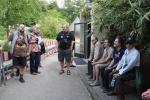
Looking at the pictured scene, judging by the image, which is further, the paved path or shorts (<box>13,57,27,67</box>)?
shorts (<box>13,57,27,67</box>)

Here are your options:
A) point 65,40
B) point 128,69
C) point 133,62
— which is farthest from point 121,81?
point 65,40

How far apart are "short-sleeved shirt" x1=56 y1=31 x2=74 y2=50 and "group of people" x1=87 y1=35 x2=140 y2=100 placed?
5.66 ft

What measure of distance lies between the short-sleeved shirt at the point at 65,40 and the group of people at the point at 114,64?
173 cm

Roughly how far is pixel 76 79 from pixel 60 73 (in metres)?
1.44

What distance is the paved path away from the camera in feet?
36.1

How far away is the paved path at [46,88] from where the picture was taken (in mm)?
11016

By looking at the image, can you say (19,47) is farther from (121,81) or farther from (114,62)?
(121,81)

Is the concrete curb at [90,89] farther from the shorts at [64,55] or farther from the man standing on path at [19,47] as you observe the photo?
the man standing on path at [19,47]

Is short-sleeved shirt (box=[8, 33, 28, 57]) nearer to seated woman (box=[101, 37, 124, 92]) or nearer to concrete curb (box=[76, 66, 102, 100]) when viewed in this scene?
concrete curb (box=[76, 66, 102, 100])

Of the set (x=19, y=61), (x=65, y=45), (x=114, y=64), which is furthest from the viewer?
(x=65, y=45)

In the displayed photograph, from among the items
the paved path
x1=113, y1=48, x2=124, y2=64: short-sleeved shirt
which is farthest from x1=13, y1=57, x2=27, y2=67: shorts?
x1=113, y1=48, x2=124, y2=64: short-sleeved shirt

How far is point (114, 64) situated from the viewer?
10.9 metres

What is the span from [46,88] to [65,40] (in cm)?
341

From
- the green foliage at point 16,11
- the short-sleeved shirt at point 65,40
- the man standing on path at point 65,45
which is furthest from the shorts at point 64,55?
the green foliage at point 16,11
